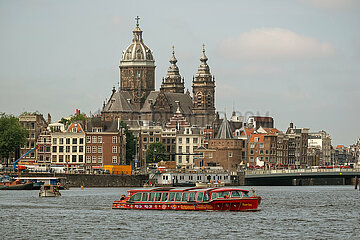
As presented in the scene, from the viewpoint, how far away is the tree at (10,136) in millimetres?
185000

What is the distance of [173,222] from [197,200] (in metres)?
9.91

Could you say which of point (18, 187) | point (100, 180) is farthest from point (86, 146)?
point (18, 187)

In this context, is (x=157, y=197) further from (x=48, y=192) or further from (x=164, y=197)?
(x=48, y=192)

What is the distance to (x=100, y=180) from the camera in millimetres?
170000

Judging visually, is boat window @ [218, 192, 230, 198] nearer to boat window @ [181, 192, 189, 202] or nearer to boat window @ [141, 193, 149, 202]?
boat window @ [181, 192, 189, 202]

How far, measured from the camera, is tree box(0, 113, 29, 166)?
607 ft

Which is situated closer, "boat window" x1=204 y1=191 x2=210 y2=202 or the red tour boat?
the red tour boat

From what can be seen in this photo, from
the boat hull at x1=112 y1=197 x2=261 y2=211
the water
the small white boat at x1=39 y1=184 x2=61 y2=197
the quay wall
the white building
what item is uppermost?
the white building

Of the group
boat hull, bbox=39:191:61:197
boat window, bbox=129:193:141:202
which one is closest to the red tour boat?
boat window, bbox=129:193:141:202

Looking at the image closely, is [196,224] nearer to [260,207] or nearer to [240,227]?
[240,227]

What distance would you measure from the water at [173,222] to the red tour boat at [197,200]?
962mm

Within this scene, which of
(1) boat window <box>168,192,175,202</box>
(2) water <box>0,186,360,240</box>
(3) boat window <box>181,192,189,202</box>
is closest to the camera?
(2) water <box>0,186,360,240</box>

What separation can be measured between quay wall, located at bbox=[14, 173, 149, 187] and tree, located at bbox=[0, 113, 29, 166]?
21.4m

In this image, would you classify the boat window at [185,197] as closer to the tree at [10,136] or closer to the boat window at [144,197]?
the boat window at [144,197]
